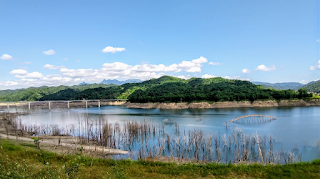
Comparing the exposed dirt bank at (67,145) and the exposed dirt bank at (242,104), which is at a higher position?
the exposed dirt bank at (242,104)

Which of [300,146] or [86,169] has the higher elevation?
[86,169]

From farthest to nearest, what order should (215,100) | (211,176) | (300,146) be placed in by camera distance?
(215,100) < (300,146) < (211,176)

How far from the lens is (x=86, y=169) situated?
1226 cm

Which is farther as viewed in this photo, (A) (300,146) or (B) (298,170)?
(A) (300,146)

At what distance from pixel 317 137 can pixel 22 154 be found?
104 ft

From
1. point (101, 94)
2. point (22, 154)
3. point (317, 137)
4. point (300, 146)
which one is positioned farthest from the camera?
point (101, 94)

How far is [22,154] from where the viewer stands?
49.3ft

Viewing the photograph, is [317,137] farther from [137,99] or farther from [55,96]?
[55,96]

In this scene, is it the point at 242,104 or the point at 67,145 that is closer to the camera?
the point at 67,145

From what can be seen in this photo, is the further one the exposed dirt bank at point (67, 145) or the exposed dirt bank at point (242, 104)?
the exposed dirt bank at point (242, 104)

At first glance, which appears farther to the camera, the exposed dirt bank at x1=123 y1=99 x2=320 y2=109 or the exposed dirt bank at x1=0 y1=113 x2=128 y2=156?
the exposed dirt bank at x1=123 y1=99 x2=320 y2=109

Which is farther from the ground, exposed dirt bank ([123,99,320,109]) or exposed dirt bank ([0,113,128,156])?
exposed dirt bank ([123,99,320,109])

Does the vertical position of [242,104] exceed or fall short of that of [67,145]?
it exceeds it

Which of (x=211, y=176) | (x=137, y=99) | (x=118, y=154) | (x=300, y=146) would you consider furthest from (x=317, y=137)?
(x=137, y=99)
